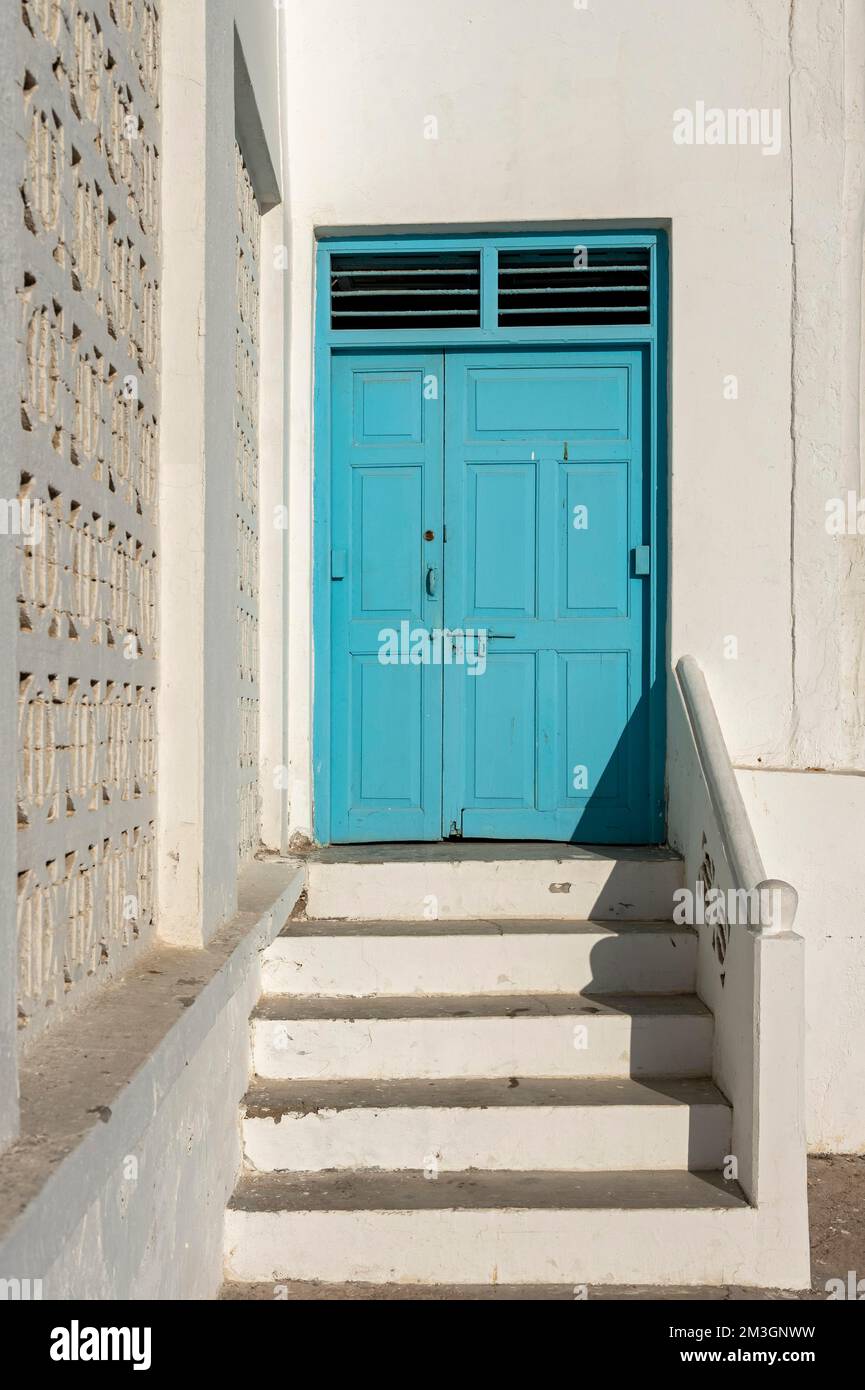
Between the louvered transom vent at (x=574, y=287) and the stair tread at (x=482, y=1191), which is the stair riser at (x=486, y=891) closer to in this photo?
the stair tread at (x=482, y=1191)

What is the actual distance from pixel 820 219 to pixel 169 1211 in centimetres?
477

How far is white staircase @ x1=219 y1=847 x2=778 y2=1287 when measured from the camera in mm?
3936

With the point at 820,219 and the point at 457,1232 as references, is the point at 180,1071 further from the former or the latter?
the point at 820,219

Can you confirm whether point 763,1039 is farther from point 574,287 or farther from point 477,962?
point 574,287

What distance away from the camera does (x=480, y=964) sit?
4.86 meters

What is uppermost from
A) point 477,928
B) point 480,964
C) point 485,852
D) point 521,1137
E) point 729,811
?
point 729,811

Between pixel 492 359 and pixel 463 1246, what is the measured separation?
12.3 ft

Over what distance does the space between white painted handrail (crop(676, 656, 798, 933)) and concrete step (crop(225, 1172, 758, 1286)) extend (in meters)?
0.89
